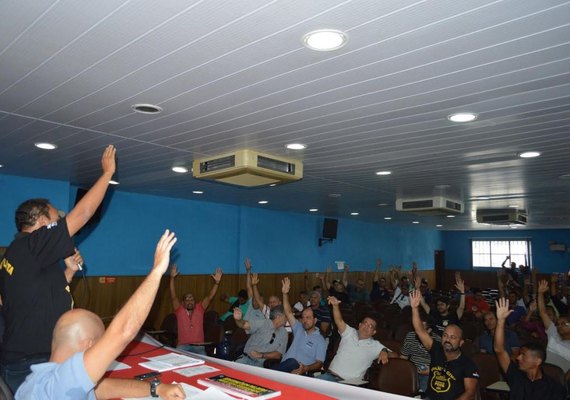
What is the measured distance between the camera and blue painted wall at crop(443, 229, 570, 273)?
15.5m

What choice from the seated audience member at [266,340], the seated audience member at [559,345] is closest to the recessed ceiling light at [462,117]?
the seated audience member at [266,340]

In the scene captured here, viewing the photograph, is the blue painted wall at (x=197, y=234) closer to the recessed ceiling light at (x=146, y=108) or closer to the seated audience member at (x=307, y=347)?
the recessed ceiling light at (x=146, y=108)

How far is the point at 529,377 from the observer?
360 centimetres

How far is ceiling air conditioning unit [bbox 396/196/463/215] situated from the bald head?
6.77m

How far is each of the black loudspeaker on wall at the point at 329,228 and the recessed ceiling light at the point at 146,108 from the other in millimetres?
8937

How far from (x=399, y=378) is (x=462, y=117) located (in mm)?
2400

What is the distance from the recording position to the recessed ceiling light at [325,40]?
2113 millimetres

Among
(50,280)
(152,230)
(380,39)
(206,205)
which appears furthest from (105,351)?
(206,205)

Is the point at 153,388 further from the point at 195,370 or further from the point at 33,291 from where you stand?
the point at 33,291

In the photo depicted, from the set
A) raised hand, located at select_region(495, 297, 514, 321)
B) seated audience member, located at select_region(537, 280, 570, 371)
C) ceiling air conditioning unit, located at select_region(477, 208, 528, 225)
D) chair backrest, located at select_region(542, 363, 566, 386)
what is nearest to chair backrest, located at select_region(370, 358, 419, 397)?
raised hand, located at select_region(495, 297, 514, 321)

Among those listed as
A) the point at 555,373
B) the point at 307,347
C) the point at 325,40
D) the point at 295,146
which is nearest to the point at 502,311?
the point at 555,373

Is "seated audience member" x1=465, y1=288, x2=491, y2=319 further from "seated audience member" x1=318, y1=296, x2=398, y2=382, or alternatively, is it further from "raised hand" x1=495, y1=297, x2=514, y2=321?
"raised hand" x1=495, y1=297, x2=514, y2=321

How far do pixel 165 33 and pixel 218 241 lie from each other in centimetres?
774

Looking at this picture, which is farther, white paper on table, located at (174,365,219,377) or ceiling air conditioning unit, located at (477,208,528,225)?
ceiling air conditioning unit, located at (477,208,528,225)
